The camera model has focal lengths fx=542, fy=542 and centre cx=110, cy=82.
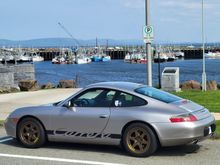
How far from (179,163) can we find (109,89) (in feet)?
6.84

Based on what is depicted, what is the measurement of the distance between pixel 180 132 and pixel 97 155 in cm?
166

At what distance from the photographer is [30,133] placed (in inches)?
428

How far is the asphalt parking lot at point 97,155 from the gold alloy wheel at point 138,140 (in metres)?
0.18

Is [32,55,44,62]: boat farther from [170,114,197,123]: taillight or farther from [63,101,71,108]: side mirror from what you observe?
[170,114,197,123]: taillight

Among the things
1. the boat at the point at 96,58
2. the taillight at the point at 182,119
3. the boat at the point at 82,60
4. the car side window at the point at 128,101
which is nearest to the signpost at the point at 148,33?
the car side window at the point at 128,101

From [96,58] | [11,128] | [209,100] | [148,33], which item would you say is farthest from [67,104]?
[96,58]

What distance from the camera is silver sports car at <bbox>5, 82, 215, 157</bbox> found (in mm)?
9625

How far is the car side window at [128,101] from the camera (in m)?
10.1

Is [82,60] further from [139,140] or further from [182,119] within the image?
[182,119]

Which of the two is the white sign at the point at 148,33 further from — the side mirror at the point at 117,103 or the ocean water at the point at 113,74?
the ocean water at the point at 113,74

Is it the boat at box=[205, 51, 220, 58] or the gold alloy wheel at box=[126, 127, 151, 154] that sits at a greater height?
the gold alloy wheel at box=[126, 127, 151, 154]

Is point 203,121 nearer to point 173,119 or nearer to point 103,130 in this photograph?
point 173,119

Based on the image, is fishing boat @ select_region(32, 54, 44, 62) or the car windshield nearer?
the car windshield

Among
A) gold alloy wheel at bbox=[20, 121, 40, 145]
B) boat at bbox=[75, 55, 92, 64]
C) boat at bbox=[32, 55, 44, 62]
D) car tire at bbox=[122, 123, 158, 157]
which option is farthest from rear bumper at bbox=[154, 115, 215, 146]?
boat at bbox=[32, 55, 44, 62]
